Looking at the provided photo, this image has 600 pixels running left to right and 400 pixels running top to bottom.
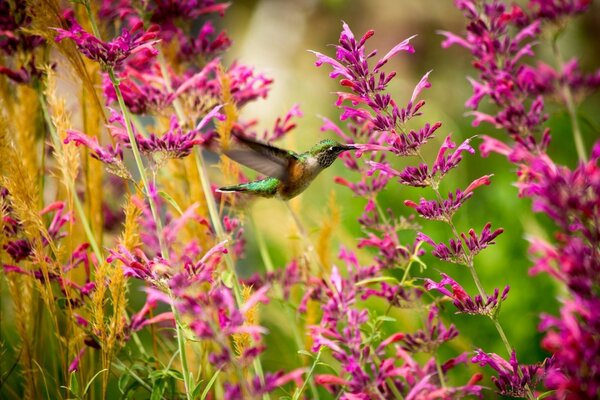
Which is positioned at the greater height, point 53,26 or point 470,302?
point 53,26

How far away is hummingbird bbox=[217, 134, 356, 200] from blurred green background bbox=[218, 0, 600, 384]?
1.13 feet

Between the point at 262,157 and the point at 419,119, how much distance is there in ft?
11.6

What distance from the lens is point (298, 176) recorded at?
5.68 feet

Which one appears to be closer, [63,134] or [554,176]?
[554,176]

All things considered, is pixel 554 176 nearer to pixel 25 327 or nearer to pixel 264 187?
pixel 264 187

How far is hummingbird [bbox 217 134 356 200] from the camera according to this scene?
1562 millimetres

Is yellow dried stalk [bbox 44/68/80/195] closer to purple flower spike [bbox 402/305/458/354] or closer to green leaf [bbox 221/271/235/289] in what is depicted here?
green leaf [bbox 221/271/235/289]

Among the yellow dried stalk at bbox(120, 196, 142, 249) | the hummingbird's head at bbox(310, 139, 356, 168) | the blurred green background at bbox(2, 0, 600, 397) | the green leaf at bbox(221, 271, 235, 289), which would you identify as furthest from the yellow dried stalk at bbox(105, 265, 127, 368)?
the blurred green background at bbox(2, 0, 600, 397)

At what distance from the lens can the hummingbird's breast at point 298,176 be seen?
5.65 feet

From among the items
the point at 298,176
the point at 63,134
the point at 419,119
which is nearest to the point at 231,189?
the point at 298,176

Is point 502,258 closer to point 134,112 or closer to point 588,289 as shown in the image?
point 134,112

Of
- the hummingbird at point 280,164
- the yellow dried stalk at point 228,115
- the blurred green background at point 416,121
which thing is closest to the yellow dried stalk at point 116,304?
the hummingbird at point 280,164

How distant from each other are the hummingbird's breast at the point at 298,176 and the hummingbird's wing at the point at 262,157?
2 cm

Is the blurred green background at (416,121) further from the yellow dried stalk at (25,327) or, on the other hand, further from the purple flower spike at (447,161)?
the yellow dried stalk at (25,327)
